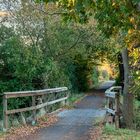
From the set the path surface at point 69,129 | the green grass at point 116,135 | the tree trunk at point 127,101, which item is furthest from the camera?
the tree trunk at point 127,101

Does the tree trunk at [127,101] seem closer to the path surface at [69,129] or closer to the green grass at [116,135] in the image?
the path surface at [69,129]

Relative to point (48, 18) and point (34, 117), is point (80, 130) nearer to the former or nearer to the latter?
point (34, 117)

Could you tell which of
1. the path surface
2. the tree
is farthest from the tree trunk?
the tree

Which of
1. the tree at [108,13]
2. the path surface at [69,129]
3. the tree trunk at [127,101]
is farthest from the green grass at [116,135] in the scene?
the tree at [108,13]

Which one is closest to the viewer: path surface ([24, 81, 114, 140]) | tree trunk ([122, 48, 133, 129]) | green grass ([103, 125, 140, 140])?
green grass ([103, 125, 140, 140])

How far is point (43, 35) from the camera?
2059 centimetres

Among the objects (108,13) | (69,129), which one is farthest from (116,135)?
(108,13)

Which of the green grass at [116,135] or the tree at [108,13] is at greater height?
the tree at [108,13]

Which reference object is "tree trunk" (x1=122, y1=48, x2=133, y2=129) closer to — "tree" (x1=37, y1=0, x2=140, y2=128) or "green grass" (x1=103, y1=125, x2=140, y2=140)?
"green grass" (x1=103, y1=125, x2=140, y2=140)

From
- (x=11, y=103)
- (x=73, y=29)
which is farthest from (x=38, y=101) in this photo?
(x=73, y=29)

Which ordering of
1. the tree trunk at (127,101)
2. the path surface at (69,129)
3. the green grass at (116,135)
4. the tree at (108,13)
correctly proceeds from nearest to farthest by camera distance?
the tree at (108,13) → the green grass at (116,135) → the path surface at (69,129) → the tree trunk at (127,101)

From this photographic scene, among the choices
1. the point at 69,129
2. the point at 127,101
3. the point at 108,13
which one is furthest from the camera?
the point at 127,101

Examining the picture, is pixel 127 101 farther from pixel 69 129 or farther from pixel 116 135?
pixel 116 135

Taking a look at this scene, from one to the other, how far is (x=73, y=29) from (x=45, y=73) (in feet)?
12.2
